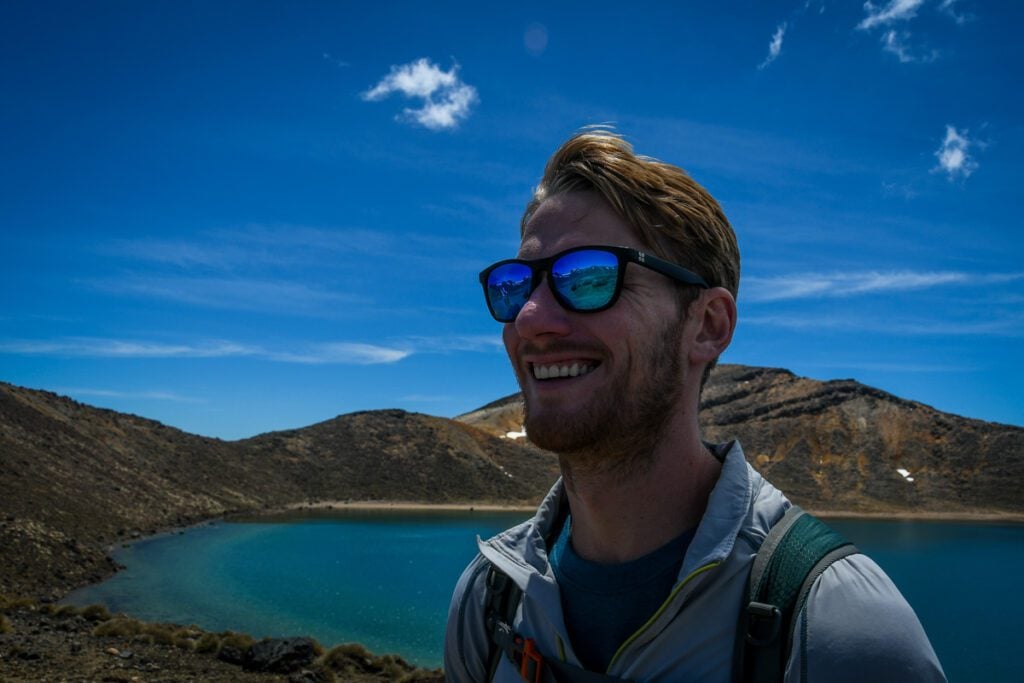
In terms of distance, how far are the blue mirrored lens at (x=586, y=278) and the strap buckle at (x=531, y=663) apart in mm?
947

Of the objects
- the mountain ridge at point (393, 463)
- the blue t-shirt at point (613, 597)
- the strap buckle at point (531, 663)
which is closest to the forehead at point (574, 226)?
the blue t-shirt at point (613, 597)

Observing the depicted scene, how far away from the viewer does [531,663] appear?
1.92 m

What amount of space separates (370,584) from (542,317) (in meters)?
30.4

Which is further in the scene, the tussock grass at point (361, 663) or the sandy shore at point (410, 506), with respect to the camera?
the sandy shore at point (410, 506)

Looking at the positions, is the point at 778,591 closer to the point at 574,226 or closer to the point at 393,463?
the point at 574,226

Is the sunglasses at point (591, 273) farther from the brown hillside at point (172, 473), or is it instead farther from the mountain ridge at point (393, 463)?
the mountain ridge at point (393, 463)

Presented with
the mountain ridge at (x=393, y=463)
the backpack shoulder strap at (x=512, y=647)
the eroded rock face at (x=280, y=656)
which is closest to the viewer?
Answer: the backpack shoulder strap at (x=512, y=647)

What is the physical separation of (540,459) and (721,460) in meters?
88.6

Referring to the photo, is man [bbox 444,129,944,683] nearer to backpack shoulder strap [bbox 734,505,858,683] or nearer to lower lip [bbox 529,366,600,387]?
lower lip [bbox 529,366,600,387]

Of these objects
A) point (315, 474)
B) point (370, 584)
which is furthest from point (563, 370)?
point (315, 474)

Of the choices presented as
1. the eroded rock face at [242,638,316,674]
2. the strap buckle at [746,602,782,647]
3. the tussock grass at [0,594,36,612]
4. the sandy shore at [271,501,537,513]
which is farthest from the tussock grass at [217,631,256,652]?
the sandy shore at [271,501,537,513]

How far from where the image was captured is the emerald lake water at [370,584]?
21234 mm

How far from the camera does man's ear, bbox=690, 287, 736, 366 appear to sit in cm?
203

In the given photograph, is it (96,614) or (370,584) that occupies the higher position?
(96,614)
